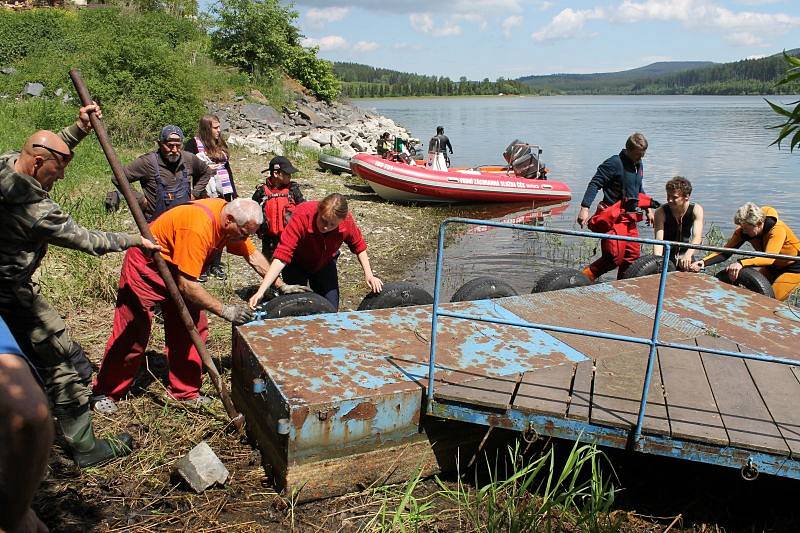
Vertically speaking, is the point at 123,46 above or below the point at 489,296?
above

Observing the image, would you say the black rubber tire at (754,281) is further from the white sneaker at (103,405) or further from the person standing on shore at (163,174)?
the white sneaker at (103,405)

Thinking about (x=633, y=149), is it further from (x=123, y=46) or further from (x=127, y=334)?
(x=123, y=46)

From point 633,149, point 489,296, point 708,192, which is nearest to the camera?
point 489,296

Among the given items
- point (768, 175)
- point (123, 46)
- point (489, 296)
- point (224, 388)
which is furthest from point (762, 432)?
point (768, 175)

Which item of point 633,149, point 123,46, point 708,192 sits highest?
point 123,46

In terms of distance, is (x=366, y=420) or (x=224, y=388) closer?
(x=366, y=420)

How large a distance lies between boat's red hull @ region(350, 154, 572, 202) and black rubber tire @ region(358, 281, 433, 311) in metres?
9.19

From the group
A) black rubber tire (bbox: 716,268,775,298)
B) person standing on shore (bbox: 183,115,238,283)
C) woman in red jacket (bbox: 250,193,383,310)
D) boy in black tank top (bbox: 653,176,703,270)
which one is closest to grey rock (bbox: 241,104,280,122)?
person standing on shore (bbox: 183,115,238,283)

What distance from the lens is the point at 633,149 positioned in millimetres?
6430

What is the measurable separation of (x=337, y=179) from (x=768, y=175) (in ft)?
50.6

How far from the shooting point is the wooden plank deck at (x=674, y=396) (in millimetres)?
3254

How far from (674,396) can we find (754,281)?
3029mm

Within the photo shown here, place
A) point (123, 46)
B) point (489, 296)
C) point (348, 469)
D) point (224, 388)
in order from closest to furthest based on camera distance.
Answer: point (348, 469) → point (224, 388) → point (489, 296) → point (123, 46)

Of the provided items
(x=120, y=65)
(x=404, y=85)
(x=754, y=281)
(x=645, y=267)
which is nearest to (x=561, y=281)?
(x=645, y=267)
